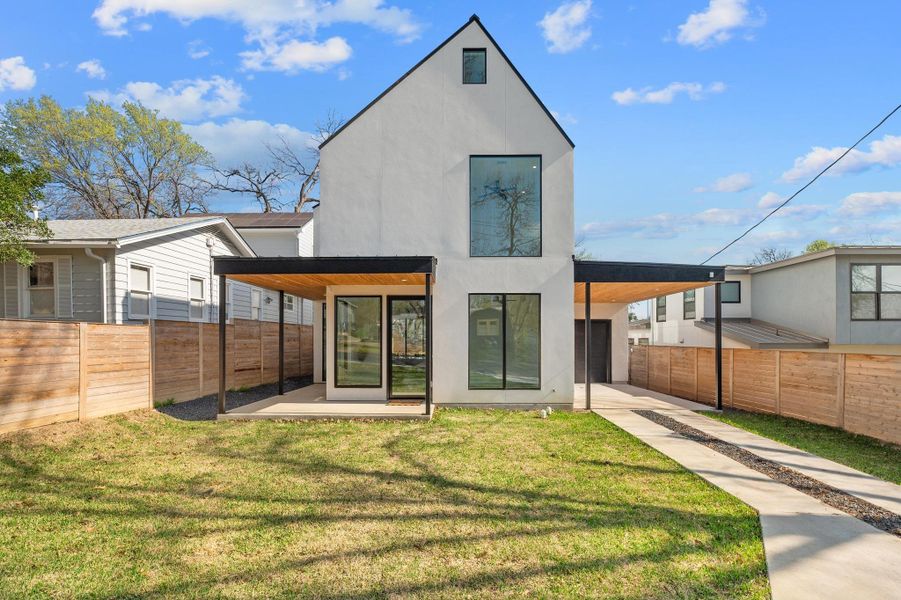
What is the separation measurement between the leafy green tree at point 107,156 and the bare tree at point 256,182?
183cm

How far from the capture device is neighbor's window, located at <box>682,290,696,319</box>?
19.1m

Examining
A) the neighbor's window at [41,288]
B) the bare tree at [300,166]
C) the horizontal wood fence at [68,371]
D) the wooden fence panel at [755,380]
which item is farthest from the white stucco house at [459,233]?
the bare tree at [300,166]

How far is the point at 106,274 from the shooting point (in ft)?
36.4

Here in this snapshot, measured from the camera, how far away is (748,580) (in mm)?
3256

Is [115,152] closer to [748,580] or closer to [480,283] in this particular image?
[480,283]

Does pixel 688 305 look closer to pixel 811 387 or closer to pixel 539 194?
pixel 811 387

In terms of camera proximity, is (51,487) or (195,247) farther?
(195,247)

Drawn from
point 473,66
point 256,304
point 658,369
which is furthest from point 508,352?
point 256,304

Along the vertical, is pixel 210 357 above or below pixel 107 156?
below

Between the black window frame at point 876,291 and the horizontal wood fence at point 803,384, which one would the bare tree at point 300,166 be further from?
the black window frame at point 876,291

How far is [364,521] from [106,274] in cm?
1043

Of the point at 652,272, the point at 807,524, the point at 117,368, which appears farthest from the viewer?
the point at 652,272

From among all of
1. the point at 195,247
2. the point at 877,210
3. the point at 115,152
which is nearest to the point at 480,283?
the point at 195,247

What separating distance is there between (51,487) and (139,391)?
4.78 m
